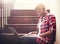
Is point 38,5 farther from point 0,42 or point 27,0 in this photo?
point 0,42

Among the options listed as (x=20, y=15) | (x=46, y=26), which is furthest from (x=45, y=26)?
(x=20, y=15)

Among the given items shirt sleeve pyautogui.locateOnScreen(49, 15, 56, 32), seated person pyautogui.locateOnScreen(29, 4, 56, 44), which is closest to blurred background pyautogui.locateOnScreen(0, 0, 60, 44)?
seated person pyautogui.locateOnScreen(29, 4, 56, 44)

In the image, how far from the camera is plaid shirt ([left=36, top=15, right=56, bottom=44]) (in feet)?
5.67

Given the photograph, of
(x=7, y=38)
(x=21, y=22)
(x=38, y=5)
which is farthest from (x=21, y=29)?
(x=38, y=5)

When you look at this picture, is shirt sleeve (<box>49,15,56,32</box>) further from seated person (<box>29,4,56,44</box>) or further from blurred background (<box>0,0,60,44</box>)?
blurred background (<box>0,0,60,44</box>)

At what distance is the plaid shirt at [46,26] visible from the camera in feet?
5.67

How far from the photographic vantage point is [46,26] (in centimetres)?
175

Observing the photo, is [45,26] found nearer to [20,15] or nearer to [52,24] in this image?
[52,24]

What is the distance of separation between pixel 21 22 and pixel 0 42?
34 centimetres

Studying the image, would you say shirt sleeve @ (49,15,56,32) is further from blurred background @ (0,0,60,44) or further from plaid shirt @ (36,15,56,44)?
blurred background @ (0,0,60,44)

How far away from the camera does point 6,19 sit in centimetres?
182

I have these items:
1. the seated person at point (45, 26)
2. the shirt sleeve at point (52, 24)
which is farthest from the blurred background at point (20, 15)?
the shirt sleeve at point (52, 24)

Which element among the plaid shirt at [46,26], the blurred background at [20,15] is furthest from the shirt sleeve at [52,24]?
the blurred background at [20,15]

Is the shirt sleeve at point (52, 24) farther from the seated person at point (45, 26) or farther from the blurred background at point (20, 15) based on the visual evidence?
the blurred background at point (20, 15)
